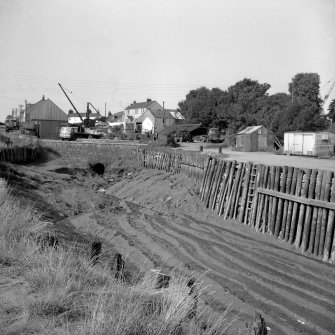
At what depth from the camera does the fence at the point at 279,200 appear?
33.0 feet

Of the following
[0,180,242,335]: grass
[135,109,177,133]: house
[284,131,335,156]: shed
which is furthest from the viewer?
[135,109,177,133]: house

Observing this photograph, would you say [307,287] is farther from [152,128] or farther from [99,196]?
[152,128]

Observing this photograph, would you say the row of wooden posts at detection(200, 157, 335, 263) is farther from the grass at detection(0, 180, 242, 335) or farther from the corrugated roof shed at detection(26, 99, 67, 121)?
the corrugated roof shed at detection(26, 99, 67, 121)

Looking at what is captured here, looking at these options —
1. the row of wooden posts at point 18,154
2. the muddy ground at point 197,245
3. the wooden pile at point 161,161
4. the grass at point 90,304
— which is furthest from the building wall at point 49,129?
the grass at point 90,304

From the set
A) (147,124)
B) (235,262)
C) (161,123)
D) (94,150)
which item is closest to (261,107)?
(161,123)

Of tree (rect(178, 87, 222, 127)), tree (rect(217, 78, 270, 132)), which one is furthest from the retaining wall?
tree (rect(178, 87, 222, 127))

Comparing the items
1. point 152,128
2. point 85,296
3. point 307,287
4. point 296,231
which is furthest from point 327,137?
point 152,128

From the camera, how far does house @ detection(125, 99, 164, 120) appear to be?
104 meters

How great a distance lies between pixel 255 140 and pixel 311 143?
7925 millimetres

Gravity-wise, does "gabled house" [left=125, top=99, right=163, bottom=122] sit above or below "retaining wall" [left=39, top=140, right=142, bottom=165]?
above

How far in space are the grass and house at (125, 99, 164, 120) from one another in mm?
98201

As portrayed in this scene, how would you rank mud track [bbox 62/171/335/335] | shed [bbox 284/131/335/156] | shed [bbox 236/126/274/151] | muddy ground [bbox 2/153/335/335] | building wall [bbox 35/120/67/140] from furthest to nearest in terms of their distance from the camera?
building wall [bbox 35/120/67/140]
shed [bbox 236/126/274/151]
shed [bbox 284/131/335/156]
muddy ground [bbox 2/153/335/335]
mud track [bbox 62/171/335/335]

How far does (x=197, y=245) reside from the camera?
11.5 m

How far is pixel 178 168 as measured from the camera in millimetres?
20688
